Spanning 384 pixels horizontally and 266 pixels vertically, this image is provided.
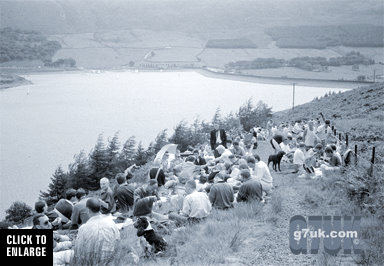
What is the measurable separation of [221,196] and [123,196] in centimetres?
217

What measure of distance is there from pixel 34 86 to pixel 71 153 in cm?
4553

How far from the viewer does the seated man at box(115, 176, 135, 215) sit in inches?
342

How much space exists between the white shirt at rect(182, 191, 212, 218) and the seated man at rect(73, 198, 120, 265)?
2251 mm

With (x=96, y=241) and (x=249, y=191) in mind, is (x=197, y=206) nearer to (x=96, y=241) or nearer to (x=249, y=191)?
(x=249, y=191)

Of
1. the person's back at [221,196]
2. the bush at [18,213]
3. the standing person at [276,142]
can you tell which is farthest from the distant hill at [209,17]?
the person's back at [221,196]

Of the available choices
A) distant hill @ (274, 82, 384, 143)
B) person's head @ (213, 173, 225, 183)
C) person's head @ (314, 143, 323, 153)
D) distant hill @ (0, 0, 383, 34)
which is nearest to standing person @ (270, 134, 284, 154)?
person's head @ (314, 143, 323, 153)

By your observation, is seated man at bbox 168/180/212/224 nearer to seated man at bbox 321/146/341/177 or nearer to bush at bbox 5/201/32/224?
seated man at bbox 321/146/341/177

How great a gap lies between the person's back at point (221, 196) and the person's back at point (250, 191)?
239mm

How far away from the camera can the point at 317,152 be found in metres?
12.1

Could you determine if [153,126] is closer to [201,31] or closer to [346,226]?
[346,226]

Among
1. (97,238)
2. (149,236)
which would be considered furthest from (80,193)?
(97,238)

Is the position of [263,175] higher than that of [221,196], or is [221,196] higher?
[263,175]

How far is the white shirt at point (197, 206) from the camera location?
7.36 meters

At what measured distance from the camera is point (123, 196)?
8.70 m
